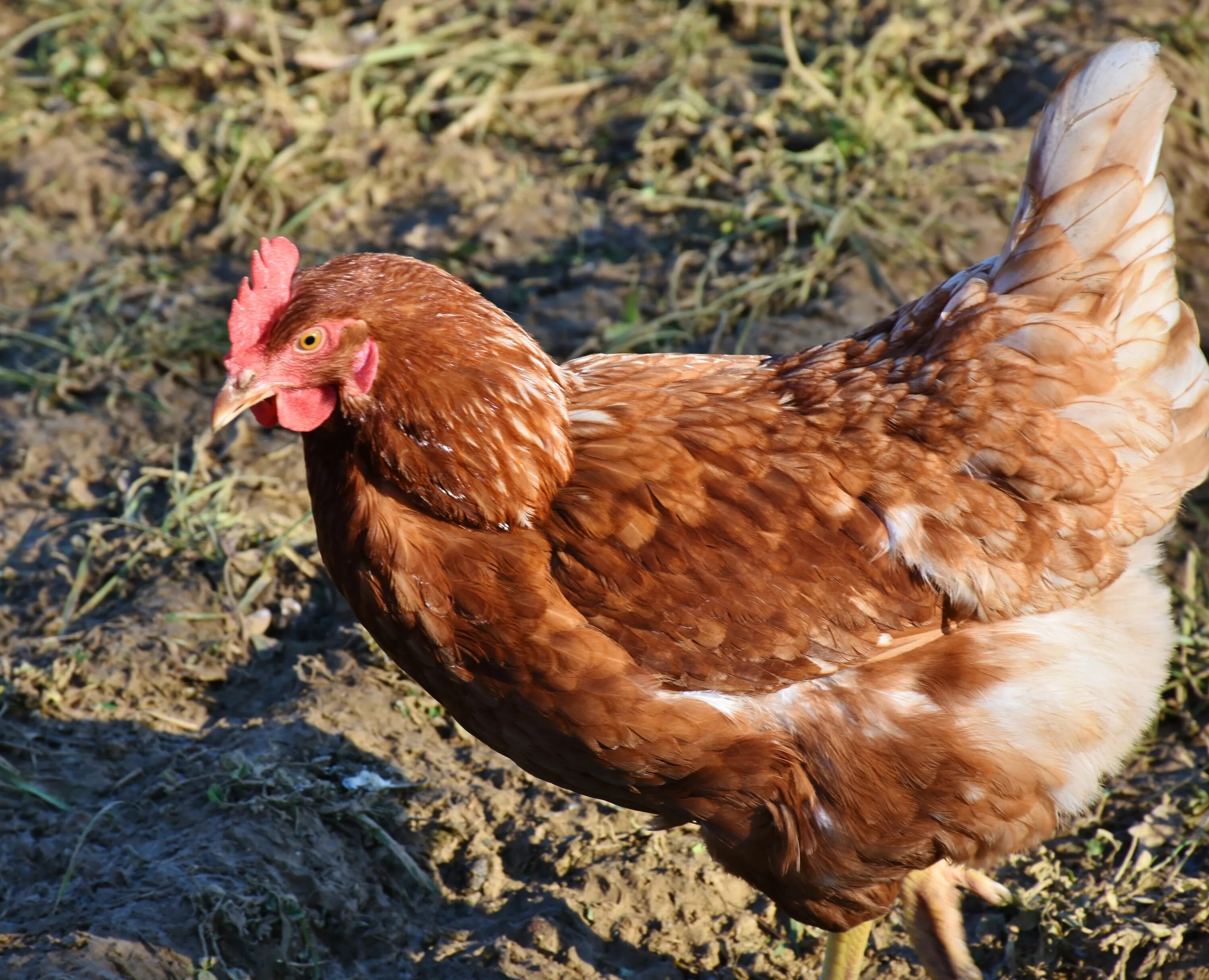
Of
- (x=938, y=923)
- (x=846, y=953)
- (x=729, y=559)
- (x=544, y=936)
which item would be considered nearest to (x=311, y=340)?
(x=729, y=559)

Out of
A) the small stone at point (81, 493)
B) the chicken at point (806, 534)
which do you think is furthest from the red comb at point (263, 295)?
the small stone at point (81, 493)

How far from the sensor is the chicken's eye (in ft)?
8.46

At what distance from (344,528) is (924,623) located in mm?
1335

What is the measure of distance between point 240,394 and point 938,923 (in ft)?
7.13

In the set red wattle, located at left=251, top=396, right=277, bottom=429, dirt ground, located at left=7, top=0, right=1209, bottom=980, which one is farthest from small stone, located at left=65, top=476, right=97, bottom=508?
red wattle, located at left=251, top=396, right=277, bottom=429

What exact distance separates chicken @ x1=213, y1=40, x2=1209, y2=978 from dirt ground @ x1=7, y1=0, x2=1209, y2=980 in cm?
74

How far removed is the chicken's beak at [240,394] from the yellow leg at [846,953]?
1916 millimetres

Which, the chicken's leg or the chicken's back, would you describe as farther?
the chicken's leg

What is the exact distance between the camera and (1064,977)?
3.24 m

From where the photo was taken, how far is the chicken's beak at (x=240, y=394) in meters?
2.59

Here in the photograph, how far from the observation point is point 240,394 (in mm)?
2611

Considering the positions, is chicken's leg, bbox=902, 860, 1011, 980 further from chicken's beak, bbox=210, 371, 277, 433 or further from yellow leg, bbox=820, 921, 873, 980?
chicken's beak, bbox=210, 371, 277, 433

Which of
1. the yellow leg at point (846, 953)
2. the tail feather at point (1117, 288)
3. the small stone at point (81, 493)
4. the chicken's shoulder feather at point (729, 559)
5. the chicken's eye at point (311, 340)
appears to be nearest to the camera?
the chicken's eye at point (311, 340)

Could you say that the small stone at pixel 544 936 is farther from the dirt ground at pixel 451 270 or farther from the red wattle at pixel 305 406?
the red wattle at pixel 305 406
